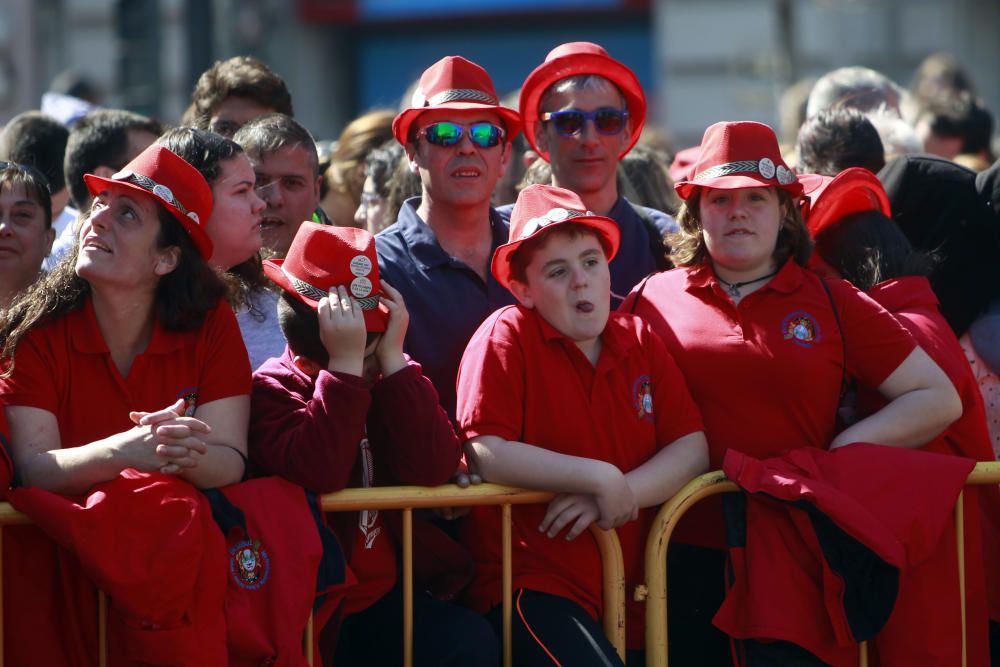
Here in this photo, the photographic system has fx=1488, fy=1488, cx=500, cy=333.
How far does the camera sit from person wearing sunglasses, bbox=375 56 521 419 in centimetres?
481

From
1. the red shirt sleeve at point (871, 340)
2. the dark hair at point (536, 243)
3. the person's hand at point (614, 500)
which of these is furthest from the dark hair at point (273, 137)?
the red shirt sleeve at point (871, 340)

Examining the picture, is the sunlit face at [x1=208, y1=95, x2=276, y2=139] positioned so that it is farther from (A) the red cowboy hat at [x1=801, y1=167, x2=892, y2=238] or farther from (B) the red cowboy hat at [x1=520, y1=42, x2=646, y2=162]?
(A) the red cowboy hat at [x1=801, y1=167, x2=892, y2=238]

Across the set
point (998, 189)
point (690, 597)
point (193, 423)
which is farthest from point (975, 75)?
point (193, 423)

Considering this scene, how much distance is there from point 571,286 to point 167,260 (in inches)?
46.5

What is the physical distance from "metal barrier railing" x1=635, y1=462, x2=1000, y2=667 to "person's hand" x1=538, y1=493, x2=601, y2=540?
0.22 metres

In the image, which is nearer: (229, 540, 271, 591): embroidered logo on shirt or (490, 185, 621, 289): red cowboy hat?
(229, 540, 271, 591): embroidered logo on shirt

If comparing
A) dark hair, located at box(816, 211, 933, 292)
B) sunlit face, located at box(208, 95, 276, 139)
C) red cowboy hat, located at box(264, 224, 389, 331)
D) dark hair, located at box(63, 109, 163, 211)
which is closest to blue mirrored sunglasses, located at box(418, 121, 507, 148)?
red cowboy hat, located at box(264, 224, 389, 331)

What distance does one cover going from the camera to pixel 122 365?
4.18 meters

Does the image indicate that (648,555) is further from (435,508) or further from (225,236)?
(225,236)

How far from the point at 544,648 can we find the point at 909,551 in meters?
1.08

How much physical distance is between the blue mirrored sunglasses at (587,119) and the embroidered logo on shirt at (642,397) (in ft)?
4.21

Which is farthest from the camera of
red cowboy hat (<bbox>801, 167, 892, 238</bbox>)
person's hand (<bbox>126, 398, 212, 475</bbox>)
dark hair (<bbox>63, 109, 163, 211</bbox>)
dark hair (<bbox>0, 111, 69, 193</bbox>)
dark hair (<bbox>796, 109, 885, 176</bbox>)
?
dark hair (<bbox>0, 111, 69, 193</bbox>)

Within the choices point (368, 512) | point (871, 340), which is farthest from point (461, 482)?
point (871, 340)

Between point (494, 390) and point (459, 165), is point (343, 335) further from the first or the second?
point (459, 165)
